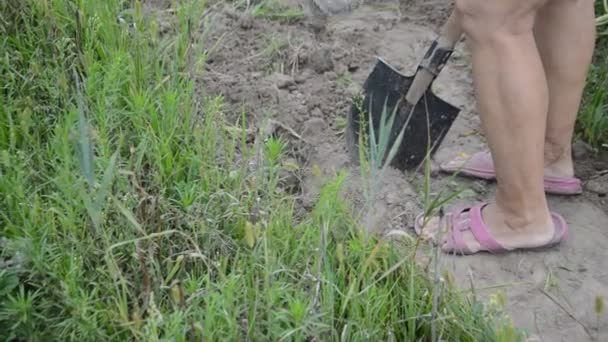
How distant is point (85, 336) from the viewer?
6.59 feet

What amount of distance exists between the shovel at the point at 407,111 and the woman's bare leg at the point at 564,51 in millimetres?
355

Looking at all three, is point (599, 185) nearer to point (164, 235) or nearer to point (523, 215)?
point (523, 215)

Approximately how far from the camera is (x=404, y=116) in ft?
9.55

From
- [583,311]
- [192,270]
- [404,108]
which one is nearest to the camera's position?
[192,270]

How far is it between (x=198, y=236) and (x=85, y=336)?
488 millimetres

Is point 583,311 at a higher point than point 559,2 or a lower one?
lower

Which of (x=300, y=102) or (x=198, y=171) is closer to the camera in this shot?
(x=198, y=171)

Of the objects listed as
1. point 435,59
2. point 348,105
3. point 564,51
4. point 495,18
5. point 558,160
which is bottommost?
point 348,105

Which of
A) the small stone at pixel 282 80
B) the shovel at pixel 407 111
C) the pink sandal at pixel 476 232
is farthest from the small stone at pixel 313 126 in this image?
the pink sandal at pixel 476 232

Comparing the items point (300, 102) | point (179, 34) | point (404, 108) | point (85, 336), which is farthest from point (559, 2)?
point (85, 336)

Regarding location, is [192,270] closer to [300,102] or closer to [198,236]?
[198,236]

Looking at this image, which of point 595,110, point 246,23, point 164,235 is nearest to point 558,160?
point 595,110

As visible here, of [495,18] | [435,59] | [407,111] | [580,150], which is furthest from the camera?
[580,150]

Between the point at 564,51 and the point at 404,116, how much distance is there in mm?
585
